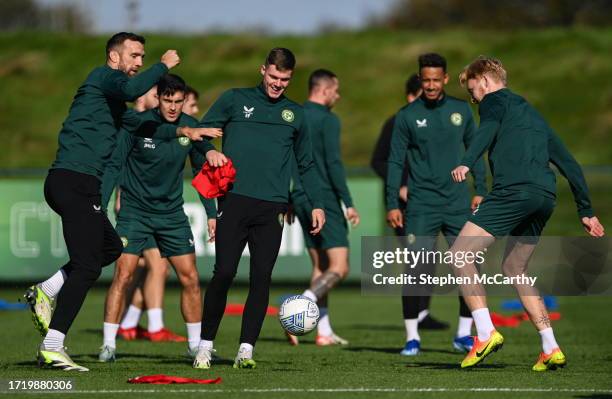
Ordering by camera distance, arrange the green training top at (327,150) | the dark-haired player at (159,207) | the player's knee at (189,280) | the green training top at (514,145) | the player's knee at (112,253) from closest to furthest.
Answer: the green training top at (514,145)
the player's knee at (112,253)
the dark-haired player at (159,207)
the player's knee at (189,280)
the green training top at (327,150)

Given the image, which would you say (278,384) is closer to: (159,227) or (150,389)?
(150,389)

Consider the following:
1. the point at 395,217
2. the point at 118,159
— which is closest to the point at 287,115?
the point at 118,159

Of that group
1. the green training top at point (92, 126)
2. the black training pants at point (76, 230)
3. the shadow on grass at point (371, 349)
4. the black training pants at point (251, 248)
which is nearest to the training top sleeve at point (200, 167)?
the black training pants at point (251, 248)

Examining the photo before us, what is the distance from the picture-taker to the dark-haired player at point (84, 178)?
30.0 feet

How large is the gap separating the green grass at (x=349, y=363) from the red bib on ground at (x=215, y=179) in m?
1.38

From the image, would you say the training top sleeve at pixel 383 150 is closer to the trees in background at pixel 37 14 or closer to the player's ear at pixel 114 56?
the player's ear at pixel 114 56

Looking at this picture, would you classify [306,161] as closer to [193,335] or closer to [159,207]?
[159,207]

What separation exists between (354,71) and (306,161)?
1141 inches

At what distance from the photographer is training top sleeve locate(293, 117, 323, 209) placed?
9898 mm

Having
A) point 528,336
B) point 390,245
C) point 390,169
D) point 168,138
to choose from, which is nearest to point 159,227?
point 168,138

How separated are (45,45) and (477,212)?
33915 mm

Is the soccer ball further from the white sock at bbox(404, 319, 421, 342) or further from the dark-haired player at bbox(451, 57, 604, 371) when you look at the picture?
the white sock at bbox(404, 319, 421, 342)

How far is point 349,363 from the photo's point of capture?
10.2 meters

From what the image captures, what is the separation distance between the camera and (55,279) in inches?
379
